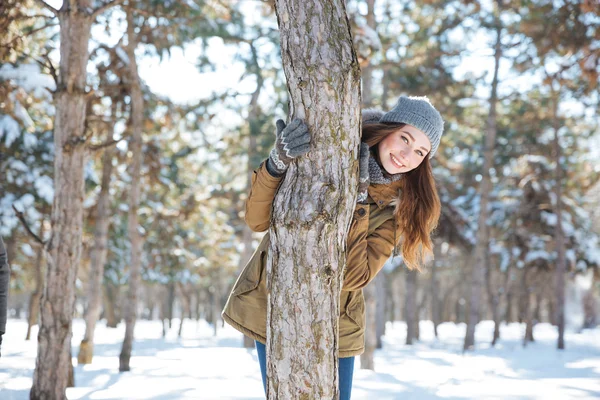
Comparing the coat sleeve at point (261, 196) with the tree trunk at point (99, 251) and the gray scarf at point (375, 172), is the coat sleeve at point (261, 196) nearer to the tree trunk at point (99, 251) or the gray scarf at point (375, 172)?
the gray scarf at point (375, 172)

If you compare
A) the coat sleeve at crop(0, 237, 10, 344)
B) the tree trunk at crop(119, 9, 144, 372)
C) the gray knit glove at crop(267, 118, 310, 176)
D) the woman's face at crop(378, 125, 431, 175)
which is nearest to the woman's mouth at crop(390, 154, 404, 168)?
the woman's face at crop(378, 125, 431, 175)

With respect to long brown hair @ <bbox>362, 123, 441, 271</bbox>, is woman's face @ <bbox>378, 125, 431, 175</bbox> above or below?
above

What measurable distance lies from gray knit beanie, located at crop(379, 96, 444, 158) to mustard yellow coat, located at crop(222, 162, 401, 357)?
0.33 metres

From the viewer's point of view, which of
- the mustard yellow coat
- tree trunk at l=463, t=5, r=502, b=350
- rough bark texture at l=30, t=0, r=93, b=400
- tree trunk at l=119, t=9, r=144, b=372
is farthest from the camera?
tree trunk at l=463, t=5, r=502, b=350

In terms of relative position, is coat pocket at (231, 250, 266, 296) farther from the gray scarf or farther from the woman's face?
the woman's face

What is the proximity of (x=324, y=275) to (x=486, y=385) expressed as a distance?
21.3ft

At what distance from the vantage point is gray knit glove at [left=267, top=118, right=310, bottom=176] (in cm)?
219

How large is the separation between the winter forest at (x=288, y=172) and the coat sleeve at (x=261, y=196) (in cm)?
8

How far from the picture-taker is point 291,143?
7.20 ft

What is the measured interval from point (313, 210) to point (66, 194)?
3.92 metres

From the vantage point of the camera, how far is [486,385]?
7.77 m

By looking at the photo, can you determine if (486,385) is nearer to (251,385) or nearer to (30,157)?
(251,385)

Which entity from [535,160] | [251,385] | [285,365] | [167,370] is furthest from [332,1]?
[535,160]

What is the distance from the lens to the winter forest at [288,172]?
2.31 meters
